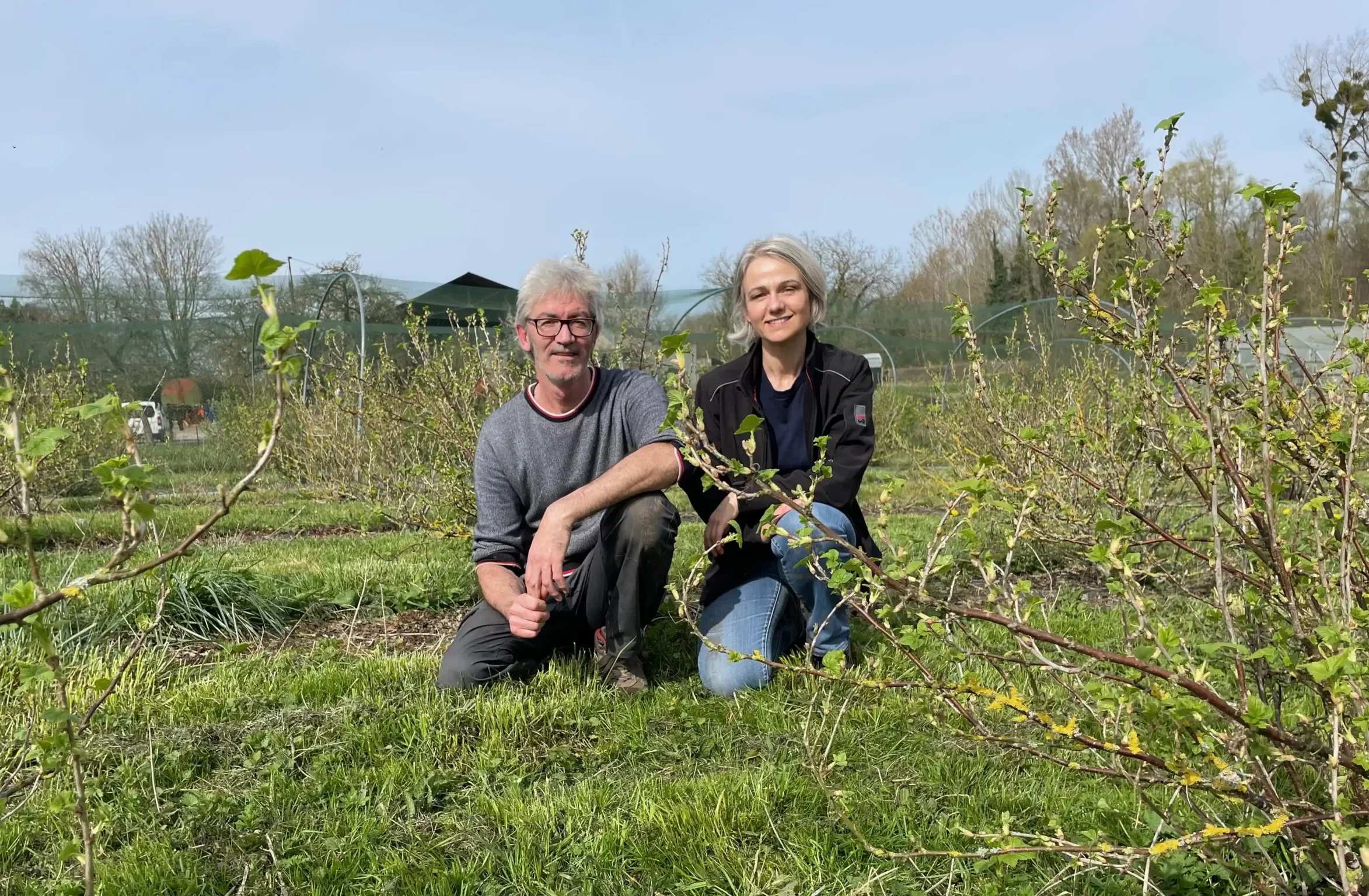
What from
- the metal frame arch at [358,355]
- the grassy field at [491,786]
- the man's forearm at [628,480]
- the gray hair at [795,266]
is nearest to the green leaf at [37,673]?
the grassy field at [491,786]

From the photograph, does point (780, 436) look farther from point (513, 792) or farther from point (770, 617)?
point (513, 792)

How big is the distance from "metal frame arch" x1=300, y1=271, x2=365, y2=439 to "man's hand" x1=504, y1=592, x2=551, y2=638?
921 mm

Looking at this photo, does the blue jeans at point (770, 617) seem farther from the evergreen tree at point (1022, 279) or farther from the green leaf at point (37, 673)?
the evergreen tree at point (1022, 279)

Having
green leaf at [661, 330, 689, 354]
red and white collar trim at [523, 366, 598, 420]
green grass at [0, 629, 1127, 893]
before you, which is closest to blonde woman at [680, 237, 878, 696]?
green grass at [0, 629, 1127, 893]

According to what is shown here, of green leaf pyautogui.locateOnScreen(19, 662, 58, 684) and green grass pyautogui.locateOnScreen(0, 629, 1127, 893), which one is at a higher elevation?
green leaf pyautogui.locateOnScreen(19, 662, 58, 684)

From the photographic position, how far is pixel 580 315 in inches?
115

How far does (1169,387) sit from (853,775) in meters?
1.13

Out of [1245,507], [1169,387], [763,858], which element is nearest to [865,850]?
[763,858]

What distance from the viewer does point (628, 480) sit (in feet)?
8.98

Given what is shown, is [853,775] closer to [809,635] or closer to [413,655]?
[809,635]

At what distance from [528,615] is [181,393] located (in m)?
13.2

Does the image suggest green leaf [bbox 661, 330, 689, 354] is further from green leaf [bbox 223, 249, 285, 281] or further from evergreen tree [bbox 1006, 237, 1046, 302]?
evergreen tree [bbox 1006, 237, 1046, 302]

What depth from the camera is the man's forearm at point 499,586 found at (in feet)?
9.23

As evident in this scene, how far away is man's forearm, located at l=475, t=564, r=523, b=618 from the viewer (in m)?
2.81
